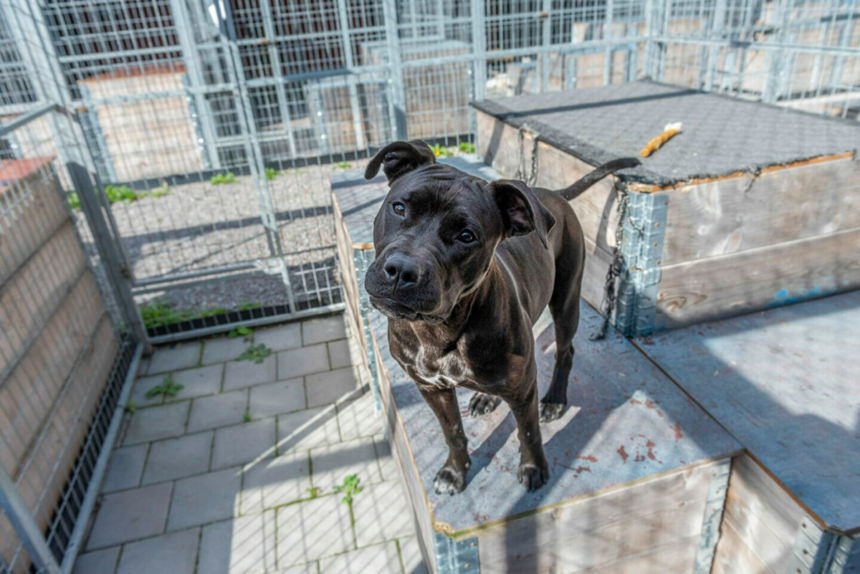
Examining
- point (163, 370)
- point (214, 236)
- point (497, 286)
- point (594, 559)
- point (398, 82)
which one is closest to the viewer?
point (497, 286)

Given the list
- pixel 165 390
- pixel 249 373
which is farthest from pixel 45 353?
pixel 249 373

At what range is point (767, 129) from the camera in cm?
350

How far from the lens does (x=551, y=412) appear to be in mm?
2611

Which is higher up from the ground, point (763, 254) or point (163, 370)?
point (763, 254)

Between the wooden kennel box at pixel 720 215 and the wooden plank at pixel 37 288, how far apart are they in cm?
342

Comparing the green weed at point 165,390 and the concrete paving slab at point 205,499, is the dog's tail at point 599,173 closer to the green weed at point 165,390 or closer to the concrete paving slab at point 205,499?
the concrete paving slab at point 205,499

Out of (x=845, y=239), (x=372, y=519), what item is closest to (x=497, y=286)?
(x=372, y=519)

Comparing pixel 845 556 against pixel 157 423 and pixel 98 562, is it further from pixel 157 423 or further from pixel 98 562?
pixel 157 423

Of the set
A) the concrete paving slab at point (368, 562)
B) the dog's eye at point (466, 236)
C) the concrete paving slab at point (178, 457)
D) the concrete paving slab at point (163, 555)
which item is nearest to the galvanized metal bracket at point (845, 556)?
the dog's eye at point (466, 236)

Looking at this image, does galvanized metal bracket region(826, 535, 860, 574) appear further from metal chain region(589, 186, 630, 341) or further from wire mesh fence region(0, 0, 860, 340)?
wire mesh fence region(0, 0, 860, 340)

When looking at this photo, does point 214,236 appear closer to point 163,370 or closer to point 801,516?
point 163,370

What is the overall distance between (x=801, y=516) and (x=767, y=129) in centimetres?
251

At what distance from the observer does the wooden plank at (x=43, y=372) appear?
9.71 ft

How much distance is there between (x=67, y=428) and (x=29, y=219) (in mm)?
1394
